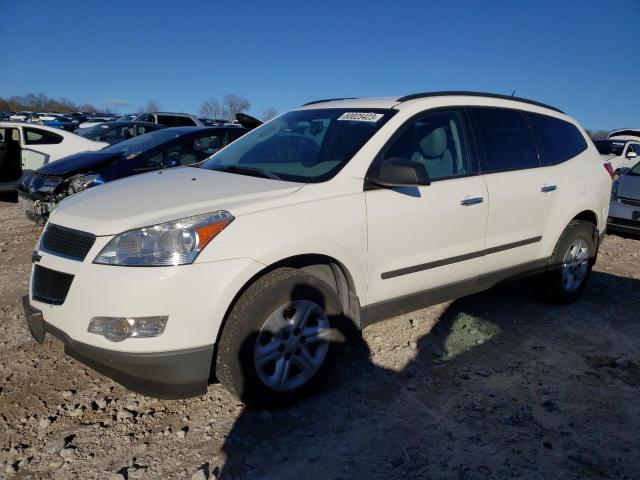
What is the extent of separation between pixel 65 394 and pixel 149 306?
3.83 feet

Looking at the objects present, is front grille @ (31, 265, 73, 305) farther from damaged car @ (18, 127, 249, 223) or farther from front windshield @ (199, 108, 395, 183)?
damaged car @ (18, 127, 249, 223)

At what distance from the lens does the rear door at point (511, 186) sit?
3791 mm

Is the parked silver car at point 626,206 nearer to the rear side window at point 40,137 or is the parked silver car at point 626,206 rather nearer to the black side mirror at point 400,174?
the black side mirror at point 400,174

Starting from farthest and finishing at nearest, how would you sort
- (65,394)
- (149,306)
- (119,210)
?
1. (65,394)
2. (119,210)
3. (149,306)

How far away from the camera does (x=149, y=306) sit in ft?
7.88

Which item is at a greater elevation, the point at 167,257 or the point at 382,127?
the point at 382,127

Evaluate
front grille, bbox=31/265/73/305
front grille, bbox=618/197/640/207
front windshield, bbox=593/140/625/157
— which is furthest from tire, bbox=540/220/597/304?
front windshield, bbox=593/140/625/157

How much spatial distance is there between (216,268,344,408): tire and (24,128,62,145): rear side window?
890 centimetres

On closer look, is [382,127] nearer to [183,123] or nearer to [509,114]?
[509,114]

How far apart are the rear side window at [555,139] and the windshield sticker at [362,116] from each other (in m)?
1.69

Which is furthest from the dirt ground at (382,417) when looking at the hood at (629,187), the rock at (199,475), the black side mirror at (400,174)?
the hood at (629,187)

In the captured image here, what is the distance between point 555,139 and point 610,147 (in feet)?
44.5

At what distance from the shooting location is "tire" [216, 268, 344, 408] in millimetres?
2623

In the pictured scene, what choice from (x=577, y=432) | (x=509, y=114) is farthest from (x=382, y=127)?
(x=577, y=432)
